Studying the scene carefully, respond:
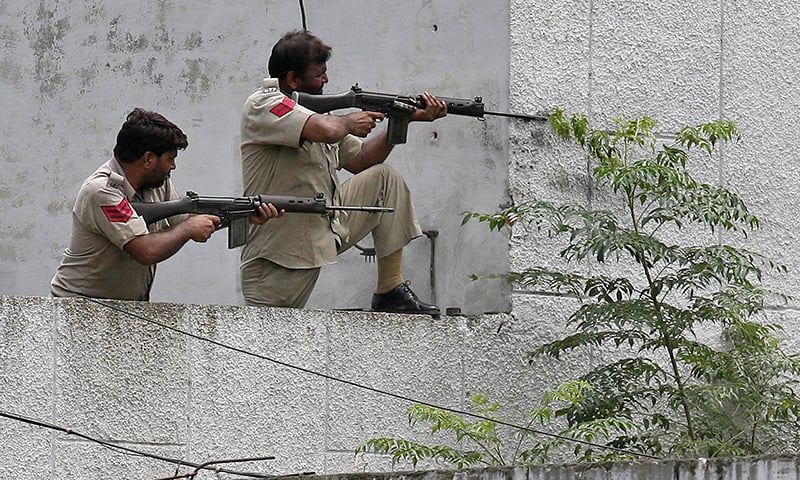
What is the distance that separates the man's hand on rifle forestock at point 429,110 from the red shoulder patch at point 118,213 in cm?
152

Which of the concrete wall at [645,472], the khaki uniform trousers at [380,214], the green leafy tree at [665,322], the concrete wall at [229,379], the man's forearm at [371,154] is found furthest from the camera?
the man's forearm at [371,154]

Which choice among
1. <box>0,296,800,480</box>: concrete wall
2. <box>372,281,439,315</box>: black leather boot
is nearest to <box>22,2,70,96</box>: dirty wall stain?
<box>372,281,439,315</box>: black leather boot

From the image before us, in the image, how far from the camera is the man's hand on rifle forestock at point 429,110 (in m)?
7.49

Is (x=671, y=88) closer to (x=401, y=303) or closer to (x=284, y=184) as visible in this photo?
(x=401, y=303)

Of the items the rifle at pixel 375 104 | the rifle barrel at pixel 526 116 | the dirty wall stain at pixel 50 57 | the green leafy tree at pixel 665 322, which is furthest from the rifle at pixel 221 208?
the dirty wall stain at pixel 50 57

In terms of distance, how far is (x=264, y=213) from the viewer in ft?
22.8

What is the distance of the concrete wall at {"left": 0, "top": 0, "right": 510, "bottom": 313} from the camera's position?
8758mm

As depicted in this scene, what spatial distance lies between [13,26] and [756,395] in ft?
16.0

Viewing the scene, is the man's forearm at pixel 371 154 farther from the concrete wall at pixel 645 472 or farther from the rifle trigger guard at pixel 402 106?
the concrete wall at pixel 645 472

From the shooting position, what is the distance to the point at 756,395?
713 centimetres

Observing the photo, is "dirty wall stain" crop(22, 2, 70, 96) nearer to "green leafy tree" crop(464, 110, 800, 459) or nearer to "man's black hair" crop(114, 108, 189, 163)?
"man's black hair" crop(114, 108, 189, 163)

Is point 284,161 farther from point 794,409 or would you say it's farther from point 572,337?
point 794,409

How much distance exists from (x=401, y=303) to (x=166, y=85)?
2.40 m

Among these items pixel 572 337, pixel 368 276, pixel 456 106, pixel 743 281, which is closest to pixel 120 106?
pixel 368 276
